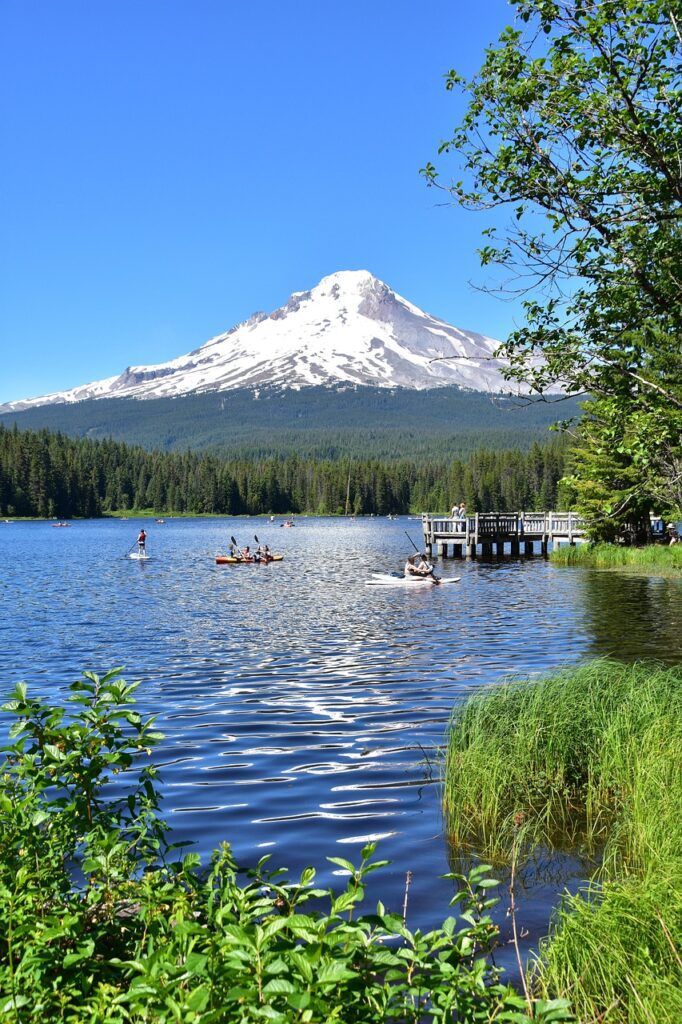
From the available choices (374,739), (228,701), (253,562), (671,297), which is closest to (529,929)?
(374,739)

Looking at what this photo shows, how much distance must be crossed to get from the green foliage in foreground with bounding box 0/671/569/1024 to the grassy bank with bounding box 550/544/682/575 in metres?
40.4

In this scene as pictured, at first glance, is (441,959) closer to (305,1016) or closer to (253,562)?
(305,1016)

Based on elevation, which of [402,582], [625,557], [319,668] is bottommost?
[319,668]

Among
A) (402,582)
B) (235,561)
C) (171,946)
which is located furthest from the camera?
(235,561)

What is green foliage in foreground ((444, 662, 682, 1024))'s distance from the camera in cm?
554

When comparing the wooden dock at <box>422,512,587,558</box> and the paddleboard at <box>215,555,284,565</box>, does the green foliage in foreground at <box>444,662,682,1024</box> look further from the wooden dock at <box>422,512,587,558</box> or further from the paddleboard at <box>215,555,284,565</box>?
the wooden dock at <box>422,512,587,558</box>

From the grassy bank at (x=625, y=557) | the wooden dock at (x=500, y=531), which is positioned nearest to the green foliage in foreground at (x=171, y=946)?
the grassy bank at (x=625, y=557)

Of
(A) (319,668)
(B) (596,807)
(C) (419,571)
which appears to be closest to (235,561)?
(C) (419,571)

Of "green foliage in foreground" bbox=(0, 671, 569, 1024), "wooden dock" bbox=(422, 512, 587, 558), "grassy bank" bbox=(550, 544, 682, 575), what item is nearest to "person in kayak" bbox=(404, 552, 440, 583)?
"grassy bank" bbox=(550, 544, 682, 575)

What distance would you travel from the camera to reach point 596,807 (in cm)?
1004

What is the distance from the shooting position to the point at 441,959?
416 cm

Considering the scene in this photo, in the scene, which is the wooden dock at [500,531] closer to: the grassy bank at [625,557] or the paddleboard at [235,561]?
the grassy bank at [625,557]

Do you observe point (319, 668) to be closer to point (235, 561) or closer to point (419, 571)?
point (419, 571)

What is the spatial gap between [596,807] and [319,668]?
38.5 ft
